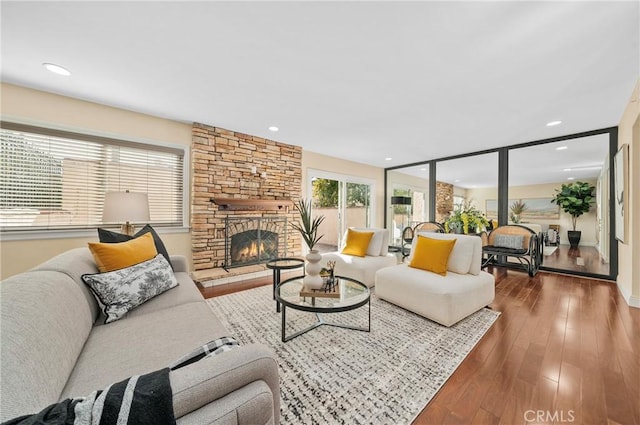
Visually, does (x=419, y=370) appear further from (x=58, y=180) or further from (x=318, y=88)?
(x=58, y=180)

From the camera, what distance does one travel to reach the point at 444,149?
5.03m

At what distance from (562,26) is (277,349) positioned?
3233 mm

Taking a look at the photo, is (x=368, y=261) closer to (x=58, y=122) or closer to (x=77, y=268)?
(x=77, y=268)

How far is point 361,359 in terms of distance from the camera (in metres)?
1.79

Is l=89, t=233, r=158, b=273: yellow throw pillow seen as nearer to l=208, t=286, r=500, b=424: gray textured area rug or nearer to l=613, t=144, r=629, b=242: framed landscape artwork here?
l=208, t=286, r=500, b=424: gray textured area rug

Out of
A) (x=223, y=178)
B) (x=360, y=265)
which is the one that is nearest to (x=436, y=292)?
(x=360, y=265)

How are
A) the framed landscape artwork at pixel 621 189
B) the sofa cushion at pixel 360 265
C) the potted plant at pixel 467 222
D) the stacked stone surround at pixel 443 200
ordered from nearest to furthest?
the framed landscape artwork at pixel 621 189 → the sofa cushion at pixel 360 265 → the potted plant at pixel 467 222 → the stacked stone surround at pixel 443 200

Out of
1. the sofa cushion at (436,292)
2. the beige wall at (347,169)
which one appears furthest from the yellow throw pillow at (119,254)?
the beige wall at (347,169)

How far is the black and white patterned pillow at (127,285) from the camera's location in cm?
152

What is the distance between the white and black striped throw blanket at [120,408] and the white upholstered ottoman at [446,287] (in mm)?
2260

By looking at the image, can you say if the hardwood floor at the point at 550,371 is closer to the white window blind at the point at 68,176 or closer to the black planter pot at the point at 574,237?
the black planter pot at the point at 574,237

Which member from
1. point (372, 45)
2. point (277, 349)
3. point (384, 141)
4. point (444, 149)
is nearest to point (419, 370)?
point (277, 349)

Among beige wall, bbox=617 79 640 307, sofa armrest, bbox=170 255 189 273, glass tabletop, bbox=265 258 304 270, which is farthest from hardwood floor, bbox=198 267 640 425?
sofa armrest, bbox=170 255 189 273

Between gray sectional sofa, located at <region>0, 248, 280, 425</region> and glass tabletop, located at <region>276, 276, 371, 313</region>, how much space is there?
2.18 feet
